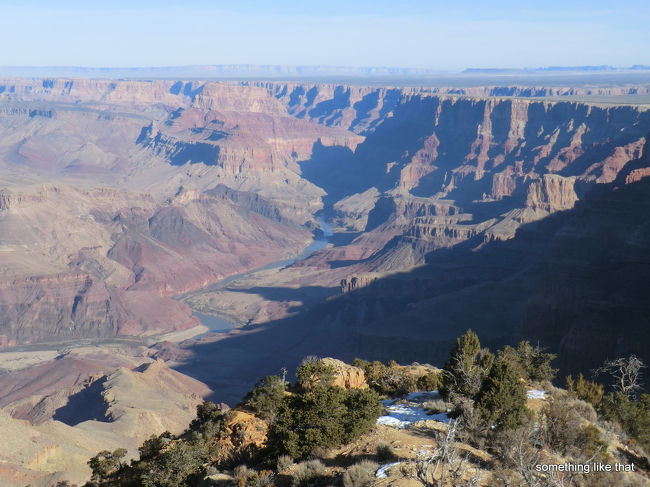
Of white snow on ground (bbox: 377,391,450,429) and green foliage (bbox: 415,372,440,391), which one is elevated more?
white snow on ground (bbox: 377,391,450,429)

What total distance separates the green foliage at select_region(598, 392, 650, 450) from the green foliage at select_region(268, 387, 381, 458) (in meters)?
12.2

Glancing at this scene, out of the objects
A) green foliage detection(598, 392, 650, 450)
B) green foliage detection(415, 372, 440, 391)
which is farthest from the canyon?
green foliage detection(598, 392, 650, 450)

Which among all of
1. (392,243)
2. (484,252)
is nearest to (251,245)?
(392,243)

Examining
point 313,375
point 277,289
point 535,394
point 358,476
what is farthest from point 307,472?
point 277,289

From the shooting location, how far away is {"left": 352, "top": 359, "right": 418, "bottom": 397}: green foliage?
1455 inches

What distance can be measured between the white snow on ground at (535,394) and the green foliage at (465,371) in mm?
2307

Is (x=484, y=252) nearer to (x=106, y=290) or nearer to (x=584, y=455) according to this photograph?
(x=106, y=290)

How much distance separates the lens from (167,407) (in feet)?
235

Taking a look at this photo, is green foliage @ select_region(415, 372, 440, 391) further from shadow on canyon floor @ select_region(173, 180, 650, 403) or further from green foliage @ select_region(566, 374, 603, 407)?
shadow on canyon floor @ select_region(173, 180, 650, 403)

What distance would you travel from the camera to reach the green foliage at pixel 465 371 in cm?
2873

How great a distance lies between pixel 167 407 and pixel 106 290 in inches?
2807

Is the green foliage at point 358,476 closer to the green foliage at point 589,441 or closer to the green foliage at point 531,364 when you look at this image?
the green foliage at point 589,441

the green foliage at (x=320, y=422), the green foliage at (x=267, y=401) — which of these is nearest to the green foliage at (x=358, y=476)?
the green foliage at (x=320, y=422)

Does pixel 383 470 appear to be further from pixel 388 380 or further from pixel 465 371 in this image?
pixel 388 380
